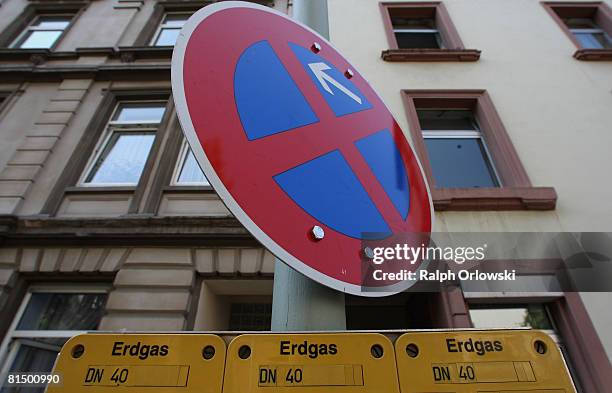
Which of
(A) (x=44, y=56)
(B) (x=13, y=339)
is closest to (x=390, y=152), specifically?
(B) (x=13, y=339)

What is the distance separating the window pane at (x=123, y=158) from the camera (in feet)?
15.2

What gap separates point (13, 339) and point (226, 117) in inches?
165

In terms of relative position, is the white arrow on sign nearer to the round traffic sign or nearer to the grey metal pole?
the round traffic sign

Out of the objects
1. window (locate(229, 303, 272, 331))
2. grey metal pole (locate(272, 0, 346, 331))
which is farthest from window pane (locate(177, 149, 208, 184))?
grey metal pole (locate(272, 0, 346, 331))

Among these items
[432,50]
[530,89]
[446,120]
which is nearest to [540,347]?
[446,120]

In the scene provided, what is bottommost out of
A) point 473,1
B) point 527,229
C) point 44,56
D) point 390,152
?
point 390,152

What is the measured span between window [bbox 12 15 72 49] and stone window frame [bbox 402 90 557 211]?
7025mm

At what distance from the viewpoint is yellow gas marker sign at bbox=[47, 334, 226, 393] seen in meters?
0.59

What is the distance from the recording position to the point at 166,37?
22.0 feet

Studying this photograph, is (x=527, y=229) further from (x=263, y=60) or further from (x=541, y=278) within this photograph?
(x=263, y=60)

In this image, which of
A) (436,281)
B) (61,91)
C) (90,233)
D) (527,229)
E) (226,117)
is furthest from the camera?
(61,91)

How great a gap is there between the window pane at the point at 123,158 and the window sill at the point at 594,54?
259 inches

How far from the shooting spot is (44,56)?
232 inches

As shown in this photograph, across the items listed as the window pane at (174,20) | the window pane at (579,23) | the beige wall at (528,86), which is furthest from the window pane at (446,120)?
the window pane at (174,20)
